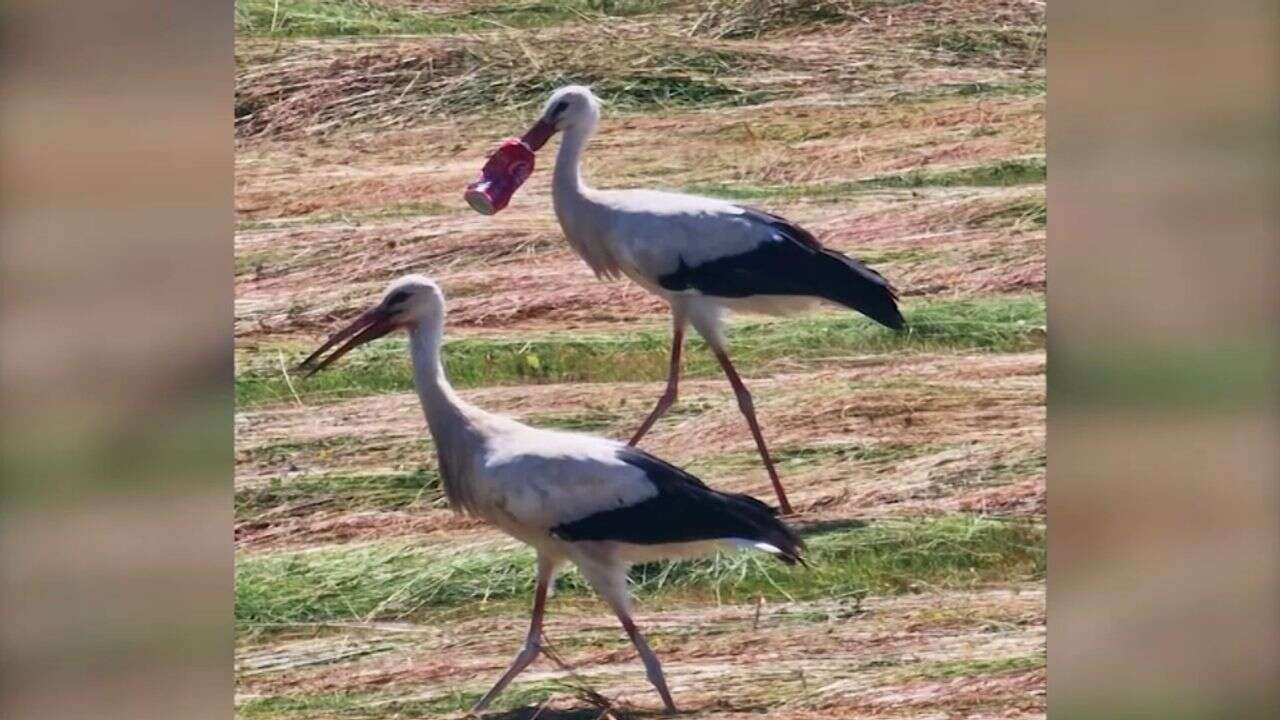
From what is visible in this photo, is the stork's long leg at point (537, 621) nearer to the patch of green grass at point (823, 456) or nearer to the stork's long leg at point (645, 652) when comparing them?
the stork's long leg at point (645, 652)

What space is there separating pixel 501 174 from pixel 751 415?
870 mm

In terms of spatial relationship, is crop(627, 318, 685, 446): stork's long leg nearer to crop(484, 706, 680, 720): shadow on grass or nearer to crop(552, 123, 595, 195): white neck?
crop(552, 123, 595, 195): white neck

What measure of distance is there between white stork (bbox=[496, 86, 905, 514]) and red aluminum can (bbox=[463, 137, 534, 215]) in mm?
35

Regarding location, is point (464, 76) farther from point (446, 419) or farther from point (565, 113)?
point (446, 419)

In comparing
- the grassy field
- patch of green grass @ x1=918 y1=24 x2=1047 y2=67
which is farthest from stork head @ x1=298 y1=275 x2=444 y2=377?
patch of green grass @ x1=918 y1=24 x2=1047 y2=67

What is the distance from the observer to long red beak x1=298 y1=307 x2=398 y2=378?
3.93 meters

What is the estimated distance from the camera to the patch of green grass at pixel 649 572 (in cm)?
406

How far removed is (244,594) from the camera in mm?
4074

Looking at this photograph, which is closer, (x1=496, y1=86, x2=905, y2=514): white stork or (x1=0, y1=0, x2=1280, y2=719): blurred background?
(x1=496, y1=86, x2=905, y2=514): white stork

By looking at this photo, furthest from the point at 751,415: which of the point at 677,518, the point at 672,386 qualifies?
the point at 677,518
